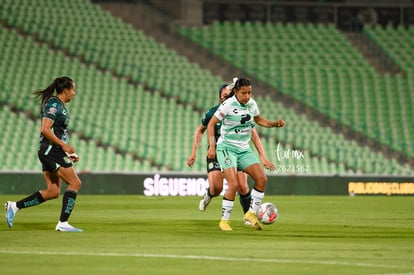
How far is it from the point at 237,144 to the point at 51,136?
2884 mm

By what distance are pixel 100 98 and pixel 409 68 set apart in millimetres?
11900

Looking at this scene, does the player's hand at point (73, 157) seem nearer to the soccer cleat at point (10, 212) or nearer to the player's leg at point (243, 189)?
the soccer cleat at point (10, 212)

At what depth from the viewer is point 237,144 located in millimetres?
15266

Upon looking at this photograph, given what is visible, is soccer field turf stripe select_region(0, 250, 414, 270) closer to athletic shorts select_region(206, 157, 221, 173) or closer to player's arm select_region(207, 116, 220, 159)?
player's arm select_region(207, 116, 220, 159)

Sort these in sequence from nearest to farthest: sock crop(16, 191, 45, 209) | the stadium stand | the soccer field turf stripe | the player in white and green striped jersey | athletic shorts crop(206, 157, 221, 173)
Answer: the soccer field turf stripe → sock crop(16, 191, 45, 209) → the player in white and green striped jersey → athletic shorts crop(206, 157, 221, 173) → the stadium stand

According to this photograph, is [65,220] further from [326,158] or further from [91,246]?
[326,158]

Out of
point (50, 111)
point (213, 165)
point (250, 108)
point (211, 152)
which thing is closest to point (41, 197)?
point (50, 111)

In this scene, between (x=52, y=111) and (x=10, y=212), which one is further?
(x=10, y=212)

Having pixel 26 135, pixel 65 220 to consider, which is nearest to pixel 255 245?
pixel 65 220

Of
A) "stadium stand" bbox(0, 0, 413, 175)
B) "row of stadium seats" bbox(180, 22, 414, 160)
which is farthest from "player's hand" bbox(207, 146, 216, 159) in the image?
"row of stadium seats" bbox(180, 22, 414, 160)

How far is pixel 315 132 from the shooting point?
111 feet

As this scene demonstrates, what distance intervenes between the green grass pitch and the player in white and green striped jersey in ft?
1.42

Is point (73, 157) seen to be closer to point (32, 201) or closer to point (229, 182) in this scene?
point (32, 201)

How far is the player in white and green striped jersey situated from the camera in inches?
592
